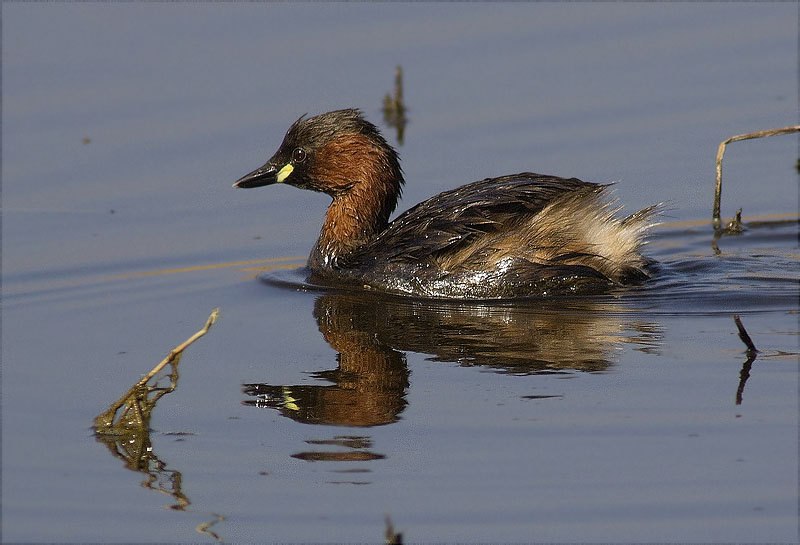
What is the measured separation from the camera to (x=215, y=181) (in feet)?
32.8

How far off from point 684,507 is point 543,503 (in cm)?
49

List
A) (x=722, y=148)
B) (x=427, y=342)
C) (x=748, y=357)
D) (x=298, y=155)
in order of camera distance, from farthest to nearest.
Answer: (x=298, y=155), (x=722, y=148), (x=427, y=342), (x=748, y=357)

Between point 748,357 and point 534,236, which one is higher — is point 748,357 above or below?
below

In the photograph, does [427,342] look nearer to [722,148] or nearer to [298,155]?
[298,155]

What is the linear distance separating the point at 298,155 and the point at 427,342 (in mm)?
2261

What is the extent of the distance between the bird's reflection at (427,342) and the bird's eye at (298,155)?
3.54 ft

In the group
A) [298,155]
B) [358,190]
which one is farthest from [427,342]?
[298,155]

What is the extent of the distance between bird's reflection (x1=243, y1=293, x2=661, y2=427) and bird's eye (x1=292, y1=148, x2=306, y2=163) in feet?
3.54

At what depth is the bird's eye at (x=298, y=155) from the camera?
8.78m

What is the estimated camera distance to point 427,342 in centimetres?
698

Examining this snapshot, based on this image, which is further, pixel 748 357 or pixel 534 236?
pixel 534 236

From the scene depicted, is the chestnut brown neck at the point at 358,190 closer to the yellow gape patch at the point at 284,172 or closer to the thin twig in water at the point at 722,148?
the yellow gape patch at the point at 284,172

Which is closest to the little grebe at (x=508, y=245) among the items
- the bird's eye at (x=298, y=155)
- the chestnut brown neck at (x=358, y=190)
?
the chestnut brown neck at (x=358, y=190)

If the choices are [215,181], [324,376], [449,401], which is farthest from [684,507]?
[215,181]
